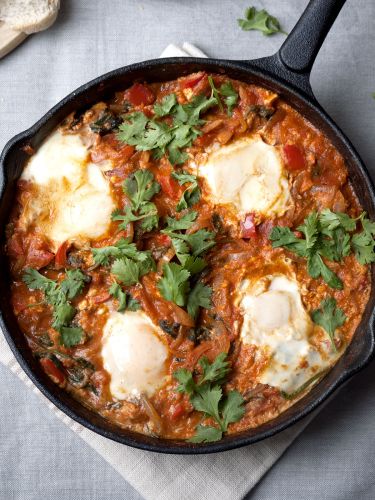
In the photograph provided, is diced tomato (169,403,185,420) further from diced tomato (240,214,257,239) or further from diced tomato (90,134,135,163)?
diced tomato (90,134,135,163)

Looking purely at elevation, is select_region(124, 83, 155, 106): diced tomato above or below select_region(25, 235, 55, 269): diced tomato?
above

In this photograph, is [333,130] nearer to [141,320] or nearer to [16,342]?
[141,320]

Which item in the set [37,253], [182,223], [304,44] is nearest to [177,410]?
[182,223]

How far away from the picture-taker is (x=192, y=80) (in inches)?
157

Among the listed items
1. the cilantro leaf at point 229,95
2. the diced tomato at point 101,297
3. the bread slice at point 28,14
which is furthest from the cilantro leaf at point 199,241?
the bread slice at point 28,14

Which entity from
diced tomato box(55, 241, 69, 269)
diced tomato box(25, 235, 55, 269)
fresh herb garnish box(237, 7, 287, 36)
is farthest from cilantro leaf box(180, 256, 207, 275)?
fresh herb garnish box(237, 7, 287, 36)

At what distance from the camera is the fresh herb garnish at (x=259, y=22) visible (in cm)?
453

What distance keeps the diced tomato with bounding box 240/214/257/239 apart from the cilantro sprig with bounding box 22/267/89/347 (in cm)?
101

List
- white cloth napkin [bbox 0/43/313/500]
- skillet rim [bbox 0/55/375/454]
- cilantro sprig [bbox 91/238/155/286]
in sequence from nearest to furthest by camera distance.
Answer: skillet rim [bbox 0/55/375/454], cilantro sprig [bbox 91/238/155/286], white cloth napkin [bbox 0/43/313/500]

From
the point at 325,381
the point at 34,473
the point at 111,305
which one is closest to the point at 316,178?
the point at 325,381

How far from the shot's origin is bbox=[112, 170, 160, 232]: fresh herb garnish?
3.87 m

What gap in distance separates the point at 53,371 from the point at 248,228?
149 centimetres

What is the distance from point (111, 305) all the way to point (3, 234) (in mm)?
812

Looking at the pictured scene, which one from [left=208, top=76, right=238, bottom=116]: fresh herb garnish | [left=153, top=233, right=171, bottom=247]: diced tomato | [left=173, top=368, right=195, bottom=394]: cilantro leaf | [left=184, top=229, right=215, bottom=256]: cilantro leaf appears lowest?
[left=173, top=368, right=195, bottom=394]: cilantro leaf
